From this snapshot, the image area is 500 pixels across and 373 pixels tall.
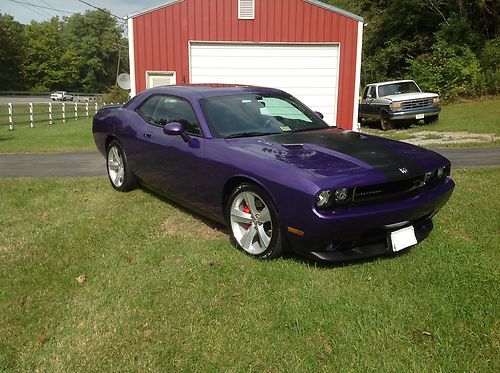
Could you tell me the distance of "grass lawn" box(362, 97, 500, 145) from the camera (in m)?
13.4

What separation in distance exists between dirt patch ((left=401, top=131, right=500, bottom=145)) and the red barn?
7.30ft

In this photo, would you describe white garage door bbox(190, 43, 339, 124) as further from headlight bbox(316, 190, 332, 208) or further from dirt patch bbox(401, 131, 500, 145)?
headlight bbox(316, 190, 332, 208)

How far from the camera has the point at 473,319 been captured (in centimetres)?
280

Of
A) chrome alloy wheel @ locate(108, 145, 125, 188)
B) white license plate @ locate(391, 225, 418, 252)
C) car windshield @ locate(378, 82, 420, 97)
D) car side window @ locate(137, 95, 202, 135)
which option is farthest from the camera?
car windshield @ locate(378, 82, 420, 97)

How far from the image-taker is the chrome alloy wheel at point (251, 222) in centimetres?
365

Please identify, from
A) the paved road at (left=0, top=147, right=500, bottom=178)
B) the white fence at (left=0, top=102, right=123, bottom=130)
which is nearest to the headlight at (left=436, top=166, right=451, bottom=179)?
the paved road at (left=0, top=147, right=500, bottom=178)

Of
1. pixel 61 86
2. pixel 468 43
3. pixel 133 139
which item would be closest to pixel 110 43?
pixel 61 86

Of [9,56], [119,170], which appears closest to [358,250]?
[119,170]

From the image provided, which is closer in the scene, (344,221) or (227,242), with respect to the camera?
(344,221)

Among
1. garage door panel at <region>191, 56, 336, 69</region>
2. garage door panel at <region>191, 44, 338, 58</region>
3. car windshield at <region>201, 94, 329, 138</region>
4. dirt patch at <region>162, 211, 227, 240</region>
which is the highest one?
garage door panel at <region>191, 44, 338, 58</region>

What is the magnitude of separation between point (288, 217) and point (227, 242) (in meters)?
0.99

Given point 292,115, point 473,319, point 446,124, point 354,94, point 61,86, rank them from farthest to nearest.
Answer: point 61,86 < point 446,124 < point 354,94 < point 292,115 < point 473,319

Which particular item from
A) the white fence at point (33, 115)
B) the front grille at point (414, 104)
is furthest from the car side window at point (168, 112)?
the white fence at point (33, 115)

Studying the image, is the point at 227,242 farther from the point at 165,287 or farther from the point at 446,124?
the point at 446,124
